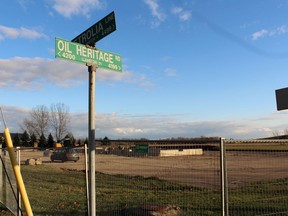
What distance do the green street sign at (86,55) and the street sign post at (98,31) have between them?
0.56ft

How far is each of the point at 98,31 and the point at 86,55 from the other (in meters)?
0.38

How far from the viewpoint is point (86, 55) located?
543 cm

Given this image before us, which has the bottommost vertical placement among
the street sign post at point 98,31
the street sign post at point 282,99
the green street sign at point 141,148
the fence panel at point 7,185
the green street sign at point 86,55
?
the fence panel at point 7,185

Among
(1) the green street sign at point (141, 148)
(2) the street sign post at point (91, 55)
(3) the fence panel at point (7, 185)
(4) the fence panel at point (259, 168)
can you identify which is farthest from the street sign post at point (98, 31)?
(3) the fence panel at point (7, 185)

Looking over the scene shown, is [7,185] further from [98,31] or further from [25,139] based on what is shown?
[25,139]

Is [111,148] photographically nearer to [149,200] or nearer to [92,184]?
[92,184]

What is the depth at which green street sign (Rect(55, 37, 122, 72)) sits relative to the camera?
5109mm

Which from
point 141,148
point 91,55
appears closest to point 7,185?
point 141,148

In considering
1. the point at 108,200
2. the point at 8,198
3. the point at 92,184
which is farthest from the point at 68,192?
the point at 92,184

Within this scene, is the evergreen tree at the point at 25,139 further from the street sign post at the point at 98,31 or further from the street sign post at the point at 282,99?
the street sign post at the point at 98,31

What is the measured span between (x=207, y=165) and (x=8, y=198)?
16.3 ft

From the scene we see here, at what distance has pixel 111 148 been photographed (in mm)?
7277

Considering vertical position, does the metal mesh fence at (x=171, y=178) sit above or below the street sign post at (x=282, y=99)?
below

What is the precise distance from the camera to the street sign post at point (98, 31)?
17.4ft
